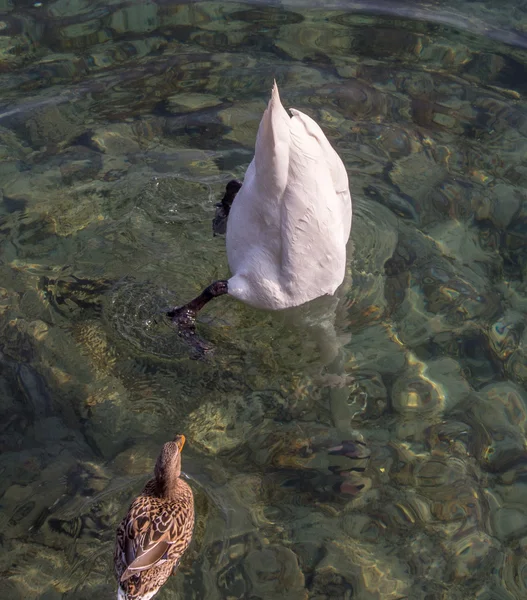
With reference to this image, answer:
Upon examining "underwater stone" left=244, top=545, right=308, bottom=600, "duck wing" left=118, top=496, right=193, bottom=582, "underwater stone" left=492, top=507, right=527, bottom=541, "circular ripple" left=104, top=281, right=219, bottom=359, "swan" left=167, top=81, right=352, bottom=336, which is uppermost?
"swan" left=167, top=81, right=352, bottom=336

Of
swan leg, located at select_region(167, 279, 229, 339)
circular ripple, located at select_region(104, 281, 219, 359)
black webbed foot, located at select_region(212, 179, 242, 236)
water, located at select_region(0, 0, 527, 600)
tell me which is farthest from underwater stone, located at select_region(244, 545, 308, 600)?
black webbed foot, located at select_region(212, 179, 242, 236)

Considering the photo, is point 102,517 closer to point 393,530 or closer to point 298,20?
point 393,530

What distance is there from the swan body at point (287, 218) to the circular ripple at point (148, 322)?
51 cm

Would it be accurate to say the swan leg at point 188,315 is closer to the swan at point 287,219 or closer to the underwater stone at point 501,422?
the swan at point 287,219

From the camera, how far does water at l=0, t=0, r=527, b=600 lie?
3.93m

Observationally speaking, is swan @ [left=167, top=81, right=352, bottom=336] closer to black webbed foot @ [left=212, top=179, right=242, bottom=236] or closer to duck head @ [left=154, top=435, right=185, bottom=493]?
black webbed foot @ [left=212, top=179, right=242, bottom=236]

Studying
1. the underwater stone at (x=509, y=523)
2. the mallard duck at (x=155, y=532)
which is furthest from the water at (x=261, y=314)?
the mallard duck at (x=155, y=532)

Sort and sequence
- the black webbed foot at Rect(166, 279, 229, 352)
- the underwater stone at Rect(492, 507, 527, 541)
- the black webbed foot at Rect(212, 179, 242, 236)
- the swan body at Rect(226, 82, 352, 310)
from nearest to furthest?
the underwater stone at Rect(492, 507, 527, 541) < the swan body at Rect(226, 82, 352, 310) < the black webbed foot at Rect(166, 279, 229, 352) < the black webbed foot at Rect(212, 179, 242, 236)

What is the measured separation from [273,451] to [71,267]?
2074 mm

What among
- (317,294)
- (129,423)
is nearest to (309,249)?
(317,294)

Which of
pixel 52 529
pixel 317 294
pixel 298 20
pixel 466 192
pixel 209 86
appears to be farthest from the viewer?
pixel 298 20

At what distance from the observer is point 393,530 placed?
4.00 m

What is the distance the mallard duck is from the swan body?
113cm

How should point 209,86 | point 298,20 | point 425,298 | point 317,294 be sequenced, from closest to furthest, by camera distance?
point 317,294, point 425,298, point 209,86, point 298,20
